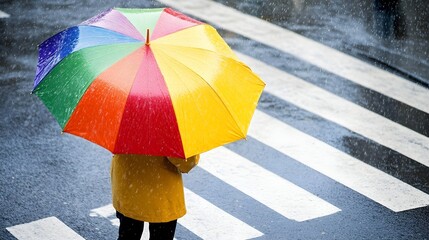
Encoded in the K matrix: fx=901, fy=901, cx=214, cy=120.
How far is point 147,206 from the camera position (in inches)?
221

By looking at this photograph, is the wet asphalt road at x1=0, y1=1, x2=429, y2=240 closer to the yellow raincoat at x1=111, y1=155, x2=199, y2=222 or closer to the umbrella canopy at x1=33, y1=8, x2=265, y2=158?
the yellow raincoat at x1=111, y1=155, x2=199, y2=222

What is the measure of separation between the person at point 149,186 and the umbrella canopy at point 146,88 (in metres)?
0.35

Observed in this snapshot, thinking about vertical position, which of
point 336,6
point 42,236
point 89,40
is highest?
point 89,40

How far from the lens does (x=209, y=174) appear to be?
8.61m

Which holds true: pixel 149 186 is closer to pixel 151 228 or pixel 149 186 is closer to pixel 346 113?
pixel 151 228

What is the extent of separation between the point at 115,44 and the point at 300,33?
7876mm

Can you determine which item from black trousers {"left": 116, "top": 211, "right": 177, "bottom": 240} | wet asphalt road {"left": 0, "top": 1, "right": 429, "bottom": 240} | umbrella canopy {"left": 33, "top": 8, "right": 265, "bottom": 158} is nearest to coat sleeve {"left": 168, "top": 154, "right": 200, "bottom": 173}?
umbrella canopy {"left": 33, "top": 8, "right": 265, "bottom": 158}

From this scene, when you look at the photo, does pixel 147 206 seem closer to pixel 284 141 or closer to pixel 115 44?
pixel 115 44

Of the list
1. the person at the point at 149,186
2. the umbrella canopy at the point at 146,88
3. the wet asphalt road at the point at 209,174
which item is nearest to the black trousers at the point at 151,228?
the person at the point at 149,186

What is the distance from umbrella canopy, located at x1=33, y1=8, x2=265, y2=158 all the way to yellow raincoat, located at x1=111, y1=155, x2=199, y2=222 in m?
0.35

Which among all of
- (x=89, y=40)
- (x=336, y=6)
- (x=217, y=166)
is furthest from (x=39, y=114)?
(x=336, y=6)

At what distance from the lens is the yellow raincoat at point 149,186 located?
554cm

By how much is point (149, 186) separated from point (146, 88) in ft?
2.30

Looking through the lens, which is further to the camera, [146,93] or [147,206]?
[147,206]
